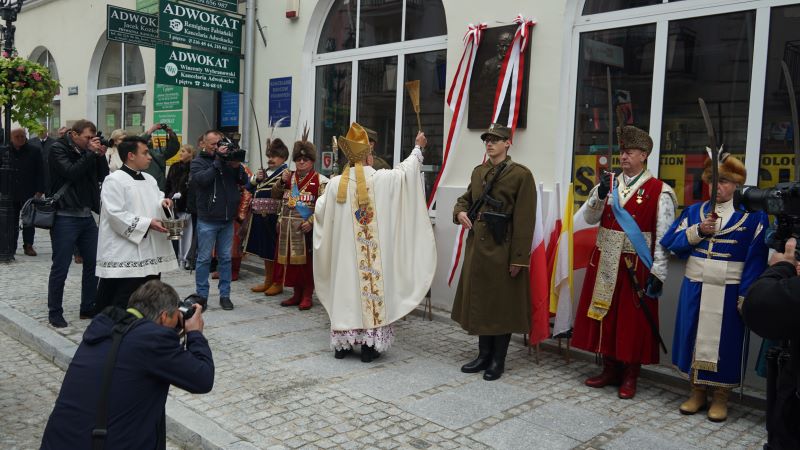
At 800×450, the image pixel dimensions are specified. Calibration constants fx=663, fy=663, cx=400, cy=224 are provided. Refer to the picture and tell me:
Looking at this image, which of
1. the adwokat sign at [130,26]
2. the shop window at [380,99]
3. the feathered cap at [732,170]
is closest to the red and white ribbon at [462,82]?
the shop window at [380,99]

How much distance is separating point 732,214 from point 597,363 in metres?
1.79

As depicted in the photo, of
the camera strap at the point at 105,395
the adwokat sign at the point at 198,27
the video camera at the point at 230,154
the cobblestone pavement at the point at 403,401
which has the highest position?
the adwokat sign at the point at 198,27

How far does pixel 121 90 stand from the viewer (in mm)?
13211

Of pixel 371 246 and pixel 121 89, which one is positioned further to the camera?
pixel 121 89

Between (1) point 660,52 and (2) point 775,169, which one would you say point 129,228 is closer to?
(1) point 660,52

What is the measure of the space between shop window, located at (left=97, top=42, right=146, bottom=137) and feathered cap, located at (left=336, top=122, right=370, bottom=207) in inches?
332

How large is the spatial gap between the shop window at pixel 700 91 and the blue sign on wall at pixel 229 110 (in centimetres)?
661

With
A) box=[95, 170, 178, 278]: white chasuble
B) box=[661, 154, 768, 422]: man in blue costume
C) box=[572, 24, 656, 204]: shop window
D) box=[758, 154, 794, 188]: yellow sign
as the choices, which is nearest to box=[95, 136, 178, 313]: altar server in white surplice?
box=[95, 170, 178, 278]: white chasuble

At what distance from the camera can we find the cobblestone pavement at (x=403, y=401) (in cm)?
398

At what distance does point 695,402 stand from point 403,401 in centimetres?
197

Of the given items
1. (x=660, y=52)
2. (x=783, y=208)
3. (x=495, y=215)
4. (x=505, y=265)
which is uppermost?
(x=660, y=52)

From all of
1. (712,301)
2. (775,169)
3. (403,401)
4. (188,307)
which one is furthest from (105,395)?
(775,169)

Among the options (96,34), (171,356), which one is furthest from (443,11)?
(96,34)

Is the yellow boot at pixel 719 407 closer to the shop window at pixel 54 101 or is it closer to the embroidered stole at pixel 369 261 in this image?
the embroidered stole at pixel 369 261
